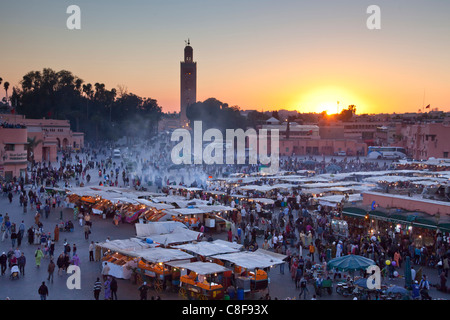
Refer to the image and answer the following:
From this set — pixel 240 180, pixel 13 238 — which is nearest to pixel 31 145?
pixel 240 180

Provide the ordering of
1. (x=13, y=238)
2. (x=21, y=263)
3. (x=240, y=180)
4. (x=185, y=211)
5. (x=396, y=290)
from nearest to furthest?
(x=396, y=290) < (x=21, y=263) < (x=13, y=238) < (x=185, y=211) < (x=240, y=180)

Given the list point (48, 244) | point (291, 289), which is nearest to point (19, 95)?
point (48, 244)

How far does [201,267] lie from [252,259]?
4.07 ft

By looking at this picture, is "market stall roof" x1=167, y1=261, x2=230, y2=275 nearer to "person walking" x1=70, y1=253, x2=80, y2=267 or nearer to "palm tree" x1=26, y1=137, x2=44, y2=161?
"person walking" x1=70, y1=253, x2=80, y2=267

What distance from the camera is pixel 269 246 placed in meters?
→ 15.3

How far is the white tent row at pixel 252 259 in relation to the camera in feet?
35.9

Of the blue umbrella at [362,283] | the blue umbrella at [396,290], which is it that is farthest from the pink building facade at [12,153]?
the blue umbrella at [396,290]

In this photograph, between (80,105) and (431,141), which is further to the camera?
(80,105)

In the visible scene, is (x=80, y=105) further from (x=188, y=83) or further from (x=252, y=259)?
(x=252, y=259)

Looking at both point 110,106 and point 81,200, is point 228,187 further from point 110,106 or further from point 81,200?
point 110,106

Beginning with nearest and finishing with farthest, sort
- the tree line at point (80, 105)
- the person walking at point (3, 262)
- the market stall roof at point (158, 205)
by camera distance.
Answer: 1. the person walking at point (3, 262)
2. the market stall roof at point (158, 205)
3. the tree line at point (80, 105)

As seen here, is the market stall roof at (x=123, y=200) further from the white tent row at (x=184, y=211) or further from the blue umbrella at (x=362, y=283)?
the blue umbrella at (x=362, y=283)

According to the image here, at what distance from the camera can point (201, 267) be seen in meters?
10.9

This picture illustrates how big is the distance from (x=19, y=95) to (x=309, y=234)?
68.5 meters
